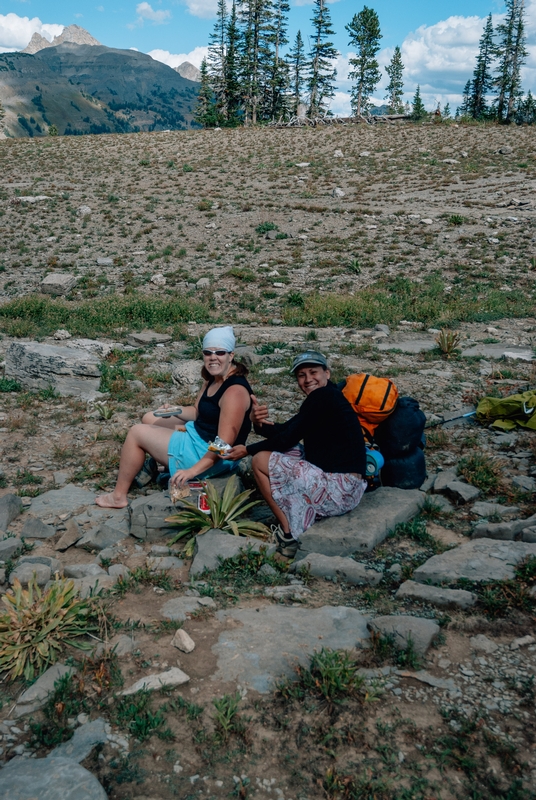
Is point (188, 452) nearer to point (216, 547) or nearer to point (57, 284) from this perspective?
point (216, 547)

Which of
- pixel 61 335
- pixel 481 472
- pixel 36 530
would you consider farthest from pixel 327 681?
pixel 61 335

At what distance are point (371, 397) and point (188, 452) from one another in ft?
5.10

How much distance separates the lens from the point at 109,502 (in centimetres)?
493

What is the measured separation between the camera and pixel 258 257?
54.1ft

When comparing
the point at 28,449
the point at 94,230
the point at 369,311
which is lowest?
the point at 28,449

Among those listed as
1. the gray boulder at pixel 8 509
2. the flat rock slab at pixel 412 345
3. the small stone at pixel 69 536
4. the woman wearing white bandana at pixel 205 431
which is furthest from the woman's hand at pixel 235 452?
the flat rock slab at pixel 412 345

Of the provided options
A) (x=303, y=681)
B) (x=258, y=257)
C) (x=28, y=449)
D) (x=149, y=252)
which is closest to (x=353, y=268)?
(x=258, y=257)

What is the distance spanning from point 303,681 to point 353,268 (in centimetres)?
1361

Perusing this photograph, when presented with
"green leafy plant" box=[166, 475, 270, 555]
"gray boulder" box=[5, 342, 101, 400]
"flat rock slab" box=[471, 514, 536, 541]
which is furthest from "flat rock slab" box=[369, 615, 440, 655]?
"gray boulder" box=[5, 342, 101, 400]

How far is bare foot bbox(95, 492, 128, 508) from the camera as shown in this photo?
4895 mm

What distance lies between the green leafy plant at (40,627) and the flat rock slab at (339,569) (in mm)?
1447

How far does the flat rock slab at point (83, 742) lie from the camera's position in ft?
7.84

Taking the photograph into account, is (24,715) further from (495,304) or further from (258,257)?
(258,257)

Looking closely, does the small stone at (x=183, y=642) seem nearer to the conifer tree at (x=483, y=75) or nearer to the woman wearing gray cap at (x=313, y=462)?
the woman wearing gray cap at (x=313, y=462)
